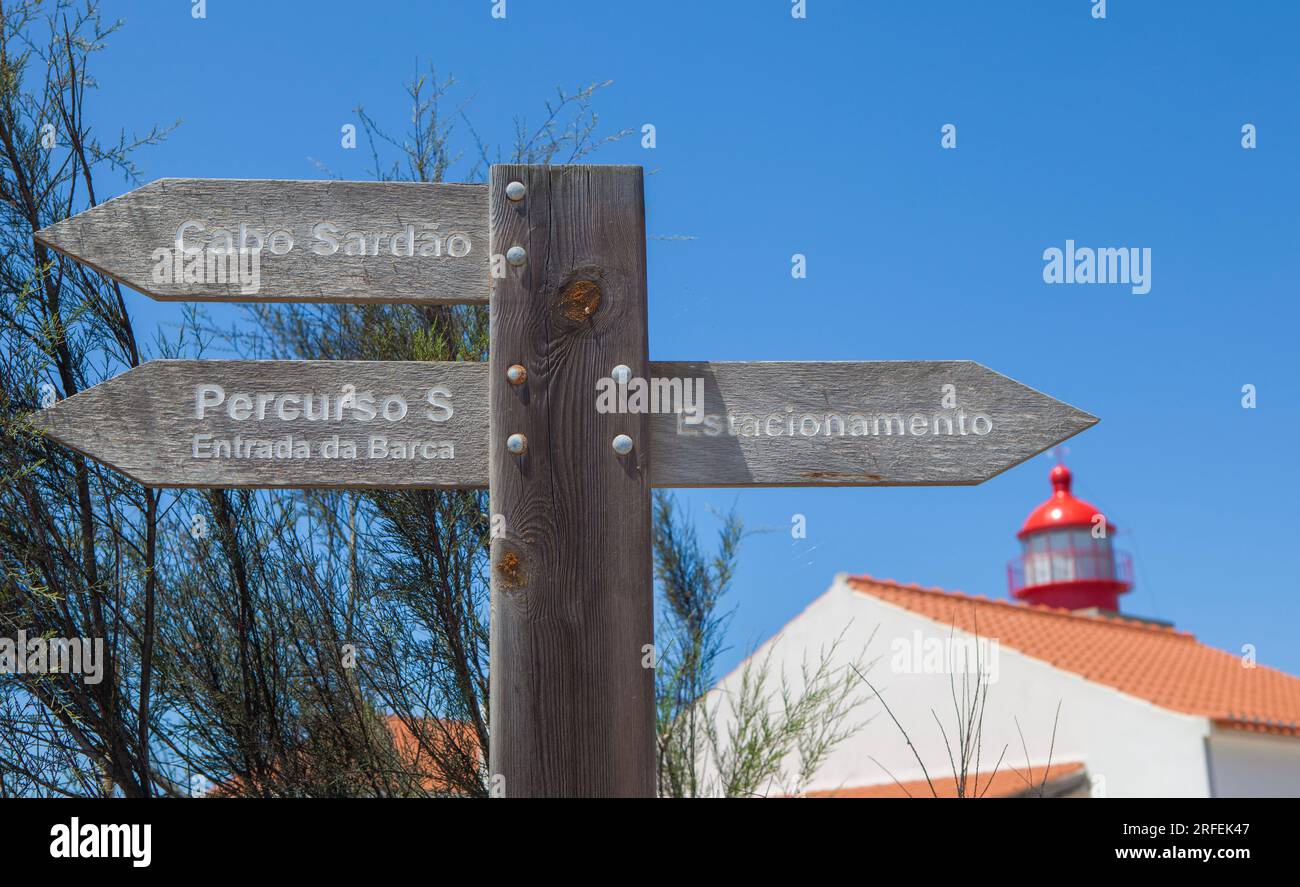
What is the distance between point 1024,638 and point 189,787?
13.6 metres

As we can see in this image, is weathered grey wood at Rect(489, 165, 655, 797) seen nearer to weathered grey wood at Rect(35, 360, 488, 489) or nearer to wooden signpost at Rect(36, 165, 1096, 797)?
wooden signpost at Rect(36, 165, 1096, 797)

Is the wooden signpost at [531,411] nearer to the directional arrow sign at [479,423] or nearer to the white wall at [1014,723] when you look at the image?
the directional arrow sign at [479,423]

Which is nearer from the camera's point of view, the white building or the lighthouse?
the white building

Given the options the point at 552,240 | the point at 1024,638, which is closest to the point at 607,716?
the point at 552,240

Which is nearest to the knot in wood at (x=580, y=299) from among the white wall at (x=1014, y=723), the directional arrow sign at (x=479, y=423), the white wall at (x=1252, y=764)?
the directional arrow sign at (x=479, y=423)

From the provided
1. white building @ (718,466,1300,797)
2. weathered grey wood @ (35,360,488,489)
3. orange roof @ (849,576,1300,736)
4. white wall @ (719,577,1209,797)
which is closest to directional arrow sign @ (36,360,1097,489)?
weathered grey wood @ (35,360,488,489)

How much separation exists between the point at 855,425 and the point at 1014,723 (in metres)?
13.3

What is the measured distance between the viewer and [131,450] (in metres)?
2.48

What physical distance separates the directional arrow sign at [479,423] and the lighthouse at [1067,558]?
30.8 meters

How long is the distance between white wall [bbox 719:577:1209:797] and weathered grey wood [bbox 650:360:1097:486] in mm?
9661

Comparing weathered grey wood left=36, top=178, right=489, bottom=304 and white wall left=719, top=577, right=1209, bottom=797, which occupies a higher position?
weathered grey wood left=36, top=178, right=489, bottom=304

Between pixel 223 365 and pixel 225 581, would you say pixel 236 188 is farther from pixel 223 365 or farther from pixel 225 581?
pixel 225 581

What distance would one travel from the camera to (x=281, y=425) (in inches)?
98.8

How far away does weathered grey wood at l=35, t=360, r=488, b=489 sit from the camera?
8.14 feet
